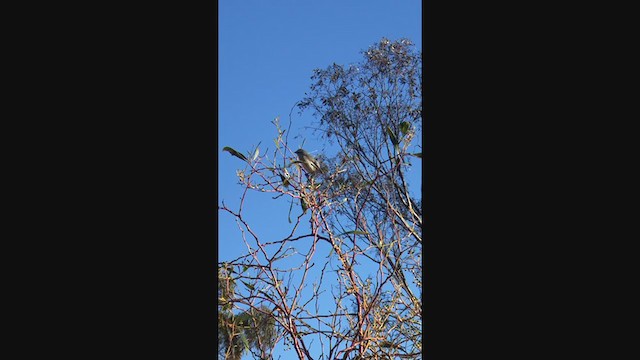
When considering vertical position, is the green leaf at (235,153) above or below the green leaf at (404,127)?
below

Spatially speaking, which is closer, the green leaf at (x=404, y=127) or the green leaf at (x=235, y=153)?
the green leaf at (x=235, y=153)

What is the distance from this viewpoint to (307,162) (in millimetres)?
2092

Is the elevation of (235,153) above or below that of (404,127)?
below

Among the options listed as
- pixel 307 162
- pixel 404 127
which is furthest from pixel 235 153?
pixel 404 127

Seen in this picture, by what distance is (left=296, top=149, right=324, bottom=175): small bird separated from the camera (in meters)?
2.09

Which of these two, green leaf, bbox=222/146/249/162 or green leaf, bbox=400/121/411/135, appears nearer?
green leaf, bbox=222/146/249/162

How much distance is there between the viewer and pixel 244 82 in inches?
82.3

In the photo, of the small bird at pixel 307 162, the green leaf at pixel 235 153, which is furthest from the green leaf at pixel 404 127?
the green leaf at pixel 235 153

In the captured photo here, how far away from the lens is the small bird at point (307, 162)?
2.09 meters

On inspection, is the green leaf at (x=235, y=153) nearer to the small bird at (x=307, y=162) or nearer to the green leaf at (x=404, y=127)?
the small bird at (x=307, y=162)

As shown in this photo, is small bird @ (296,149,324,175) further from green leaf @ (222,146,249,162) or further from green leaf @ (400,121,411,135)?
green leaf @ (400,121,411,135)

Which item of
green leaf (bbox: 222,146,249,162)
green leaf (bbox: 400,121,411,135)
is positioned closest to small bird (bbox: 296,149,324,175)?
green leaf (bbox: 222,146,249,162)

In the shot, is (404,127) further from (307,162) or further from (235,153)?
(235,153)

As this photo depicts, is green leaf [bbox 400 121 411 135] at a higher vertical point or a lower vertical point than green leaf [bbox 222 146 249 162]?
higher
